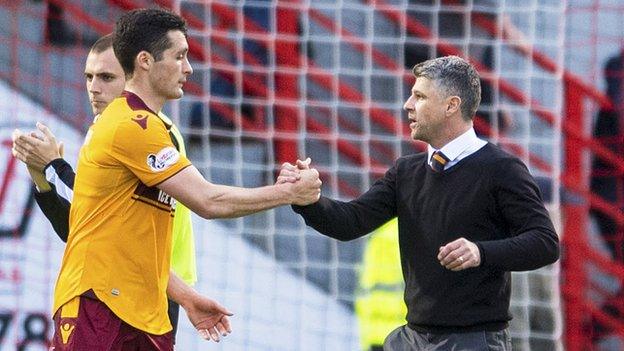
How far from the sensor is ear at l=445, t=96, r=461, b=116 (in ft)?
14.0

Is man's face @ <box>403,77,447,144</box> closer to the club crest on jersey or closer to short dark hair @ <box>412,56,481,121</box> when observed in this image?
short dark hair @ <box>412,56,481,121</box>

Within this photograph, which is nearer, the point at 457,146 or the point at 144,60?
the point at 144,60

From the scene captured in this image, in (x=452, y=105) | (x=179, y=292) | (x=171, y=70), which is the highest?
(x=171, y=70)

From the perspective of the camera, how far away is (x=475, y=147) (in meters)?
4.20

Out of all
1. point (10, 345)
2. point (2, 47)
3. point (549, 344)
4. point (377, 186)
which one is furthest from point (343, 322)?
point (377, 186)

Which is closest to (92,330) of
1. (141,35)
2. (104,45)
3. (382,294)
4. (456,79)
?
(141,35)

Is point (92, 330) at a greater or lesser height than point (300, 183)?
lesser

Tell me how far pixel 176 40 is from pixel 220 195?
1.52 feet

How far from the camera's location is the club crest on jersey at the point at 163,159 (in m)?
3.87

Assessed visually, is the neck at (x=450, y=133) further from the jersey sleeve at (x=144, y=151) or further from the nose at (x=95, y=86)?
the nose at (x=95, y=86)

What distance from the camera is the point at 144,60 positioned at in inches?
157

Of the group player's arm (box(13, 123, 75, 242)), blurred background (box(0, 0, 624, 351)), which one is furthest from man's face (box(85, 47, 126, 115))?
blurred background (box(0, 0, 624, 351))

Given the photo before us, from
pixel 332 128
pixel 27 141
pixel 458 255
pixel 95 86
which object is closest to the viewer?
pixel 458 255

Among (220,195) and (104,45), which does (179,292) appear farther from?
(104,45)
